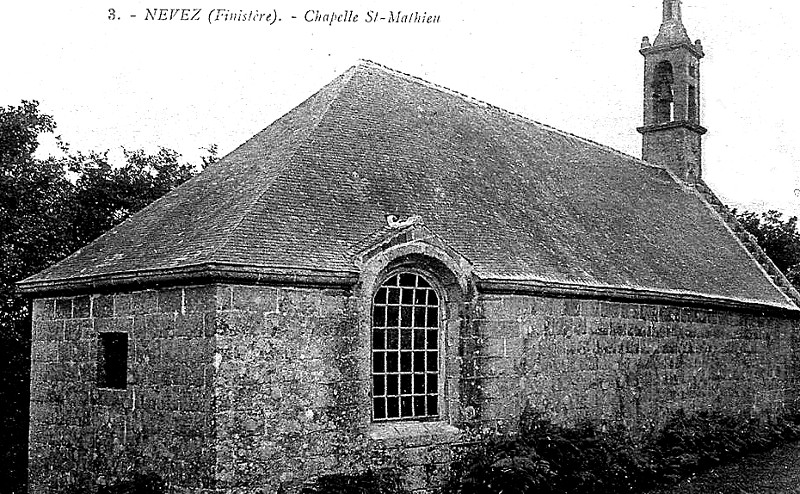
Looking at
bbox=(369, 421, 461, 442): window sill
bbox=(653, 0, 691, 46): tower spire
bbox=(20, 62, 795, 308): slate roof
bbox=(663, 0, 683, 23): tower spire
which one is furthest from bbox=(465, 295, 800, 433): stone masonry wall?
bbox=(663, 0, 683, 23): tower spire

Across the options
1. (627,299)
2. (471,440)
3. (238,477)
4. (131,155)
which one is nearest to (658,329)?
(627,299)

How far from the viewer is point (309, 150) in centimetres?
1405

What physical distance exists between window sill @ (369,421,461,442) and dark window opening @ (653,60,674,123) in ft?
54.3

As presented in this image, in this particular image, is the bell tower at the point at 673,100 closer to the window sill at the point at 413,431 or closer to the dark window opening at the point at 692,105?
the dark window opening at the point at 692,105

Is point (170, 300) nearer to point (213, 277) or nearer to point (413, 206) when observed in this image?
point (213, 277)

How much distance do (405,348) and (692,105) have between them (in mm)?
17224

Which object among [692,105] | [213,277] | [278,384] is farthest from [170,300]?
[692,105]

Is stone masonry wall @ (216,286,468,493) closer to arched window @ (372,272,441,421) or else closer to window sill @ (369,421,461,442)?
window sill @ (369,421,461,442)

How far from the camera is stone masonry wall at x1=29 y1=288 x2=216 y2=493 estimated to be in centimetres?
1119

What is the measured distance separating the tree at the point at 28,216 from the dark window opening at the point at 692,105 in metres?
15.5

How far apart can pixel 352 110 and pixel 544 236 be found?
13.3 feet

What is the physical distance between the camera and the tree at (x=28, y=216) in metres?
18.2

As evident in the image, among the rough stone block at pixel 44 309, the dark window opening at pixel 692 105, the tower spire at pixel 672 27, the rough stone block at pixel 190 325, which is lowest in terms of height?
the rough stone block at pixel 190 325

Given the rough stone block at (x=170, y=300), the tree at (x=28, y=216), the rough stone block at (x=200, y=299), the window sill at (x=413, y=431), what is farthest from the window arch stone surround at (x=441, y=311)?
the tree at (x=28, y=216)
